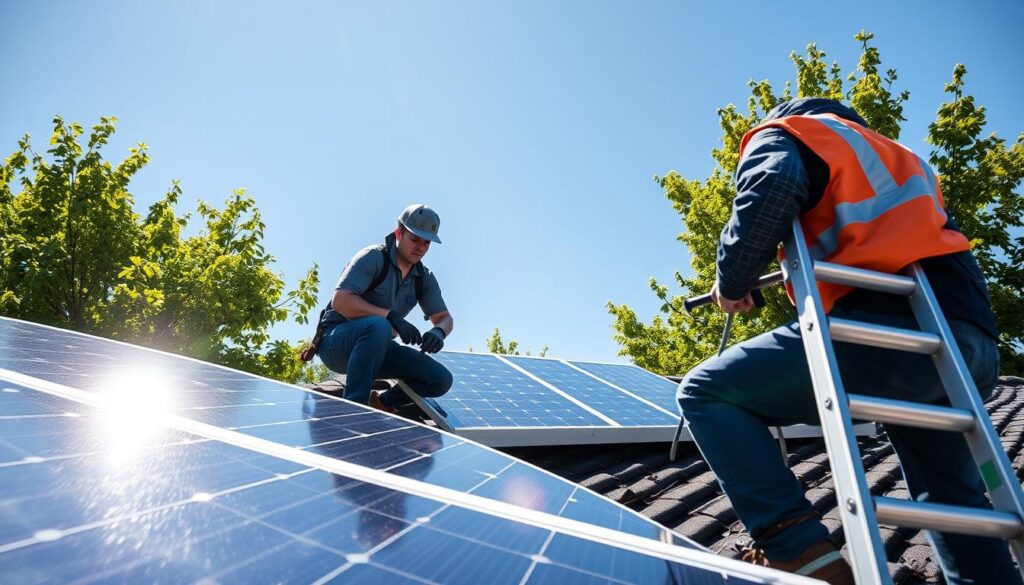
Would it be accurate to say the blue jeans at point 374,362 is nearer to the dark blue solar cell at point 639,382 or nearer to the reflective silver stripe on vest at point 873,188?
the dark blue solar cell at point 639,382

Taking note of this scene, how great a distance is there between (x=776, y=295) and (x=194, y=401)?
16.4 metres

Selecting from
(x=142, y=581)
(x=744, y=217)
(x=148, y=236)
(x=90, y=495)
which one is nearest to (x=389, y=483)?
(x=90, y=495)

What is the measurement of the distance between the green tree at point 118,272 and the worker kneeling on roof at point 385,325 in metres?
8.85

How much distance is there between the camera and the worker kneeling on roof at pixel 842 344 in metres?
1.93

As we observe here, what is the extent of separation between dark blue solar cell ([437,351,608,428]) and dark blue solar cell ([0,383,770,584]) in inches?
106

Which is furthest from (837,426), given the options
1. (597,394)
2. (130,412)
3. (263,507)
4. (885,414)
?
(597,394)

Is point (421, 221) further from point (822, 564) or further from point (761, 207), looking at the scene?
point (822, 564)

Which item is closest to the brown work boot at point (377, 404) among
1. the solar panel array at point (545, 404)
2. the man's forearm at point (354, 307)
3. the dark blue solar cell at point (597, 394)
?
the solar panel array at point (545, 404)

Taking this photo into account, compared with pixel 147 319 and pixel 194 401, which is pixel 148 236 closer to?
pixel 147 319

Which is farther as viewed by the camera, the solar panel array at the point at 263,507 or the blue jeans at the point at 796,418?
the blue jeans at the point at 796,418

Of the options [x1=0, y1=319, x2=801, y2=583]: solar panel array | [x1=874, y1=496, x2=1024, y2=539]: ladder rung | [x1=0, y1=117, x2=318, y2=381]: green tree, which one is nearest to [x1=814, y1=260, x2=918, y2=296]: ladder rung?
[x1=874, y1=496, x2=1024, y2=539]: ladder rung

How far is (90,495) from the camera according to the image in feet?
3.47

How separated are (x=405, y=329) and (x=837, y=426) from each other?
136 inches

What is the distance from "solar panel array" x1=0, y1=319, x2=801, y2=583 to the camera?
888 millimetres
